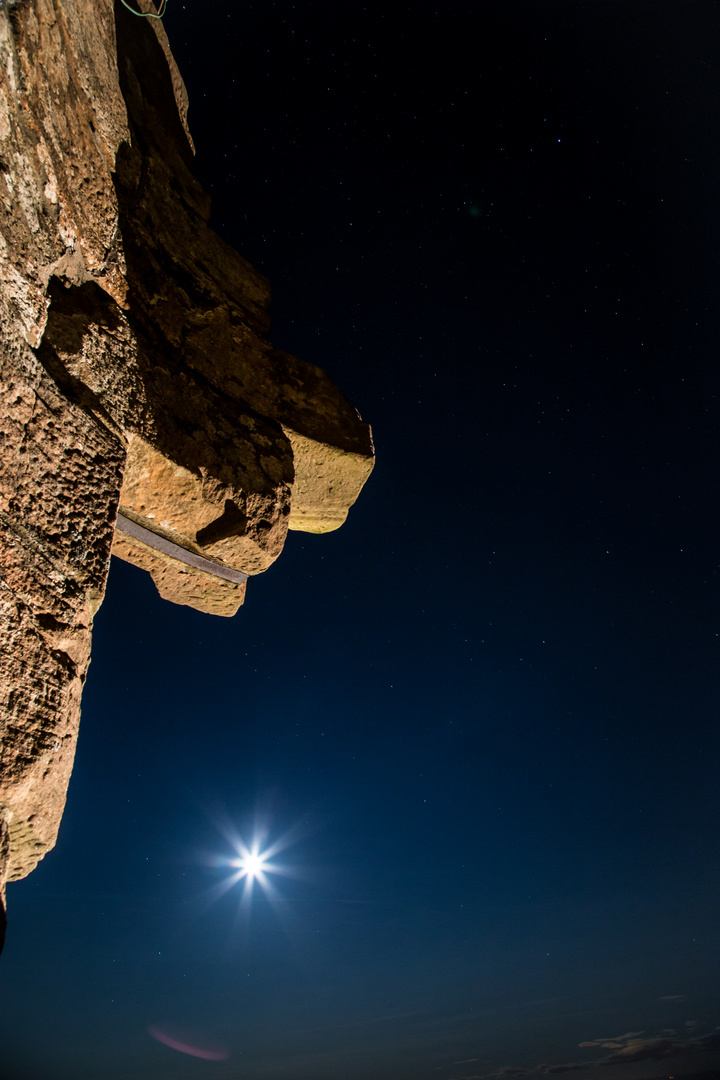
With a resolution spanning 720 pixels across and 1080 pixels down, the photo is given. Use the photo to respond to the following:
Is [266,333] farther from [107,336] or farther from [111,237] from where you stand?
[107,336]

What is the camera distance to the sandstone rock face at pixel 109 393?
1.21 meters

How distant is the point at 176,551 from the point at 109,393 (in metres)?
0.58

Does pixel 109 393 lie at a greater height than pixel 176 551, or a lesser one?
greater

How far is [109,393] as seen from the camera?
146 centimetres

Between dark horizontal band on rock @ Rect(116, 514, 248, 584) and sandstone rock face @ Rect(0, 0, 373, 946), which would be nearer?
sandstone rock face @ Rect(0, 0, 373, 946)

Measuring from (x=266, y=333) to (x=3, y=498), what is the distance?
1.47 m

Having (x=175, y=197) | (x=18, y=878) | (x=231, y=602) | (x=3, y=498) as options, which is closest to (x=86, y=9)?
(x=175, y=197)

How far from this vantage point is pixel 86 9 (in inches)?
63.4

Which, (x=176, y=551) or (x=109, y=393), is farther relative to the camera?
(x=176, y=551)

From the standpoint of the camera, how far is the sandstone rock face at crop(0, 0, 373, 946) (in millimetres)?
1209

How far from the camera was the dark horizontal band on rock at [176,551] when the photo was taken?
176 cm

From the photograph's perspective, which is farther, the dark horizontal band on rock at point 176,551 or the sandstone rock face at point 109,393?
the dark horizontal band on rock at point 176,551

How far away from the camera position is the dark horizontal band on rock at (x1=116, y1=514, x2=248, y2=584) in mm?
1760

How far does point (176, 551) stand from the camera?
186 centimetres
